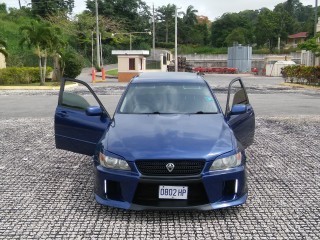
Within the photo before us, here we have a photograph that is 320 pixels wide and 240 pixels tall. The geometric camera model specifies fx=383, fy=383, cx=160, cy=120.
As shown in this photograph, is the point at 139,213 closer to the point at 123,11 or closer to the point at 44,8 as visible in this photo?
the point at 44,8

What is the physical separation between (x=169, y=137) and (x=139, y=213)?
908mm

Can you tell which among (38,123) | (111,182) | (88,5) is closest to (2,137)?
(38,123)

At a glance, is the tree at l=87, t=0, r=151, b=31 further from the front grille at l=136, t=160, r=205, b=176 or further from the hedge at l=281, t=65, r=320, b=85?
the front grille at l=136, t=160, r=205, b=176

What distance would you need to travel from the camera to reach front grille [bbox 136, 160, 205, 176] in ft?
12.8

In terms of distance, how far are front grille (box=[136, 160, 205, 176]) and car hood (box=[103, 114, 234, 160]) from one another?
0.05 meters

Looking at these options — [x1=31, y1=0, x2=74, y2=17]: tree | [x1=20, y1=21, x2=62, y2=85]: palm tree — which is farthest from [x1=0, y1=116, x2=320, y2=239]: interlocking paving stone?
[x1=31, y1=0, x2=74, y2=17]: tree

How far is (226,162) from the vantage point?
402cm

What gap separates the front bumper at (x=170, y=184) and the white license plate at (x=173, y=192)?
0.04 meters

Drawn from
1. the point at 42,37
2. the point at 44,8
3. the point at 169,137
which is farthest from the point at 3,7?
the point at 169,137

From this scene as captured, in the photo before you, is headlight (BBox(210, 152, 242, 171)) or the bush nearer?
headlight (BBox(210, 152, 242, 171))

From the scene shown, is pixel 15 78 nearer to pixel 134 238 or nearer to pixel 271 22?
pixel 134 238

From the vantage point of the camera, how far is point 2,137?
863 centimetres

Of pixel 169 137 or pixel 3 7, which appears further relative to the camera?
pixel 3 7

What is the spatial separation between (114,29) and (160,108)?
6387 cm
